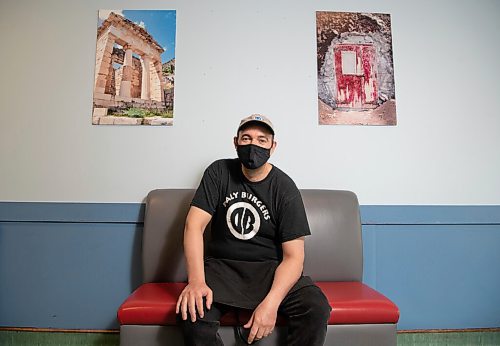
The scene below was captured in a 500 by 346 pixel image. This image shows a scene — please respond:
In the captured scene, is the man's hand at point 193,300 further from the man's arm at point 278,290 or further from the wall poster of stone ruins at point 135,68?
the wall poster of stone ruins at point 135,68

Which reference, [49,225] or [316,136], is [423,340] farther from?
[49,225]

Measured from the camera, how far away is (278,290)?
3.87 ft

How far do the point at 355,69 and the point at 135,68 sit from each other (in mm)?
1293

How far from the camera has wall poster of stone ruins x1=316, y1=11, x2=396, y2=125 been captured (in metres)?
1.92

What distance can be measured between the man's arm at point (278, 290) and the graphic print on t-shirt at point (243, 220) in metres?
0.15

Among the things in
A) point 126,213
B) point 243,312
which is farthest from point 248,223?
point 126,213

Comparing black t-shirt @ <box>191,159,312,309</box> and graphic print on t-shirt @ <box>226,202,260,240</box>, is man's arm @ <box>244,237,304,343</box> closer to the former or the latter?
black t-shirt @ <box>191,159,312,309</box>

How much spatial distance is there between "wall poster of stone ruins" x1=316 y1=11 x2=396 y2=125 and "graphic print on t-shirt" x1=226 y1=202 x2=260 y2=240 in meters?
0.82

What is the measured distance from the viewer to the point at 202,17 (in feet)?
6.32

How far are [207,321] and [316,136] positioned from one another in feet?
3.93

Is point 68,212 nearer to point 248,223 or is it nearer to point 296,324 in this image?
point 248,223

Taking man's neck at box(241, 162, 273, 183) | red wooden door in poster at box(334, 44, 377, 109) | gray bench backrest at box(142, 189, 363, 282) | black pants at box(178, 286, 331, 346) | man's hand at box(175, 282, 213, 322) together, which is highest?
red wooden door in poster at box(334, 44, 377, 109)

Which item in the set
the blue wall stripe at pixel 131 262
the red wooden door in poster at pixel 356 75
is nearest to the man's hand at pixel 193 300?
the blue wall stripe at pixel 131 262

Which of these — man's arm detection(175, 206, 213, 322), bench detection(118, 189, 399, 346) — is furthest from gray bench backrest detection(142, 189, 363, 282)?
man's arm detection(175, 206, 213, 322)
